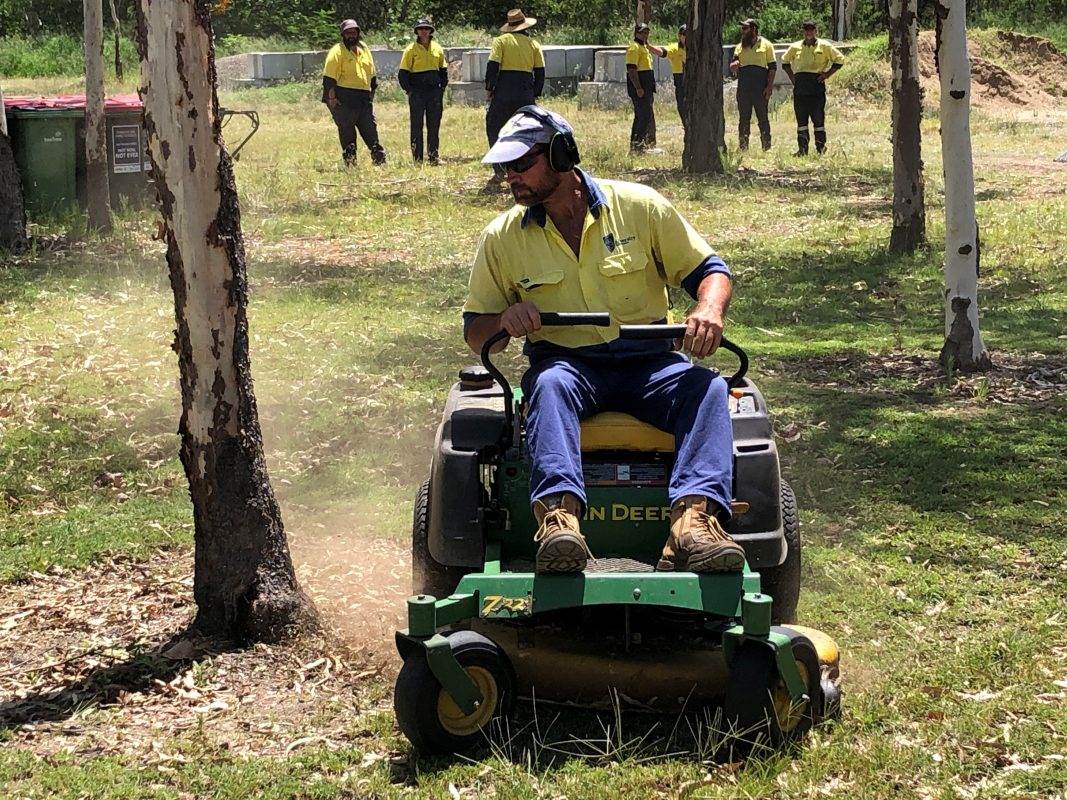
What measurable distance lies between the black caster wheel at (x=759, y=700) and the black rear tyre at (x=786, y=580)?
22.0 inches

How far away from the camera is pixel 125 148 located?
14492 mm

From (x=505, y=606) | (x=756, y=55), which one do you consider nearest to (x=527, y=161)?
(x=505, y=606)

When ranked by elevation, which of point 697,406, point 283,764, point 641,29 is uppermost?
point 641,29

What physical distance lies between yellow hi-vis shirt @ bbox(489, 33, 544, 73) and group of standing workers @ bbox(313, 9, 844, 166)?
0.04 ft

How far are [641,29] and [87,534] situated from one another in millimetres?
16474

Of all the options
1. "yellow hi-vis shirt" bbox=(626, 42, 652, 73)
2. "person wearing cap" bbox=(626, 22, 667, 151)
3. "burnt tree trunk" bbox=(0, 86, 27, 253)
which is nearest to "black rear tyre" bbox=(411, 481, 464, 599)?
"burnt tree trunk" bbox=(0, 86, 27, 253)

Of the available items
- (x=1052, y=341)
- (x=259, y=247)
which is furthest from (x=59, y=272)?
(x=1052, y=341)

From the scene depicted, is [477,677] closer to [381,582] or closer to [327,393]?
[381,582]

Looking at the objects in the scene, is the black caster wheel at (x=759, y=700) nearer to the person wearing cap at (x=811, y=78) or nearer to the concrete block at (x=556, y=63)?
the person wearing cap at (x=811, y=78)

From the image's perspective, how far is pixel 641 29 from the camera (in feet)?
Answer: 70.0

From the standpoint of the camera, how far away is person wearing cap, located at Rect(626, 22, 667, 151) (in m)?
20.5

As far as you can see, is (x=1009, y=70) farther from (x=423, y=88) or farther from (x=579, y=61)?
(x=423, y=88)

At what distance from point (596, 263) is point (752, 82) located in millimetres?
17278

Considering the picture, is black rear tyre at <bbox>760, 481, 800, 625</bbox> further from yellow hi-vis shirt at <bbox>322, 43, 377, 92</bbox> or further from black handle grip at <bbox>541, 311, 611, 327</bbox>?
yellow hi-vis shirt at <bbox>322, 43, 377, 92</bbox>
